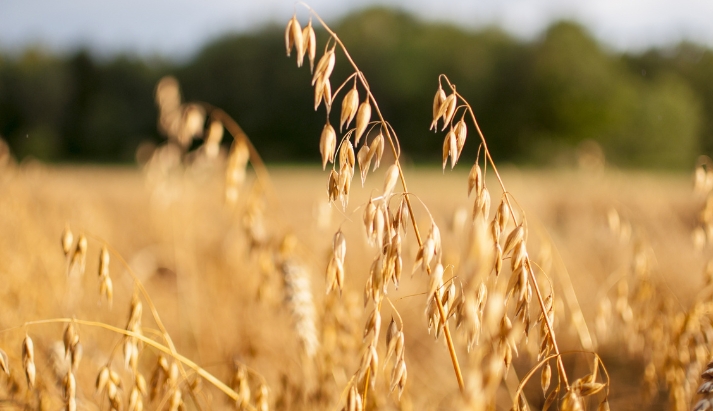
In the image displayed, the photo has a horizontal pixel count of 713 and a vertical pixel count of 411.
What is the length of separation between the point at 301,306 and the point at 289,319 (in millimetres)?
267

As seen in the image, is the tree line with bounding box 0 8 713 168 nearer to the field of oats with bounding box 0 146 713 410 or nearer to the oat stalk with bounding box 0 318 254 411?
the field of oats with bounding box 0 146 713 410

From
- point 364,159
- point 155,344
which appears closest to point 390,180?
point 364,159

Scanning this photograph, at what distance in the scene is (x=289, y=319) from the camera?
147 centimetres

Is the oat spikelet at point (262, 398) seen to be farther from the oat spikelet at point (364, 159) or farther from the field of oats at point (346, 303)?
the oat spikelet at point (364, 159)

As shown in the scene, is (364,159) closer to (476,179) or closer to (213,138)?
(476,179)

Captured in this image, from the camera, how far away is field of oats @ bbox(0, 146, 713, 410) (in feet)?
2.62

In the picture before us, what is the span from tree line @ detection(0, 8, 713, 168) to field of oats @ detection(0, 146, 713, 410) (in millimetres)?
19036

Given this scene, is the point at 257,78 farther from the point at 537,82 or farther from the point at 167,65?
the point at 537,82

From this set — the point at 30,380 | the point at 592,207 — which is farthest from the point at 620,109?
the point at 30,380

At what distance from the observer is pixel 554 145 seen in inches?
957

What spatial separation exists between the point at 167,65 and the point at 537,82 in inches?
919

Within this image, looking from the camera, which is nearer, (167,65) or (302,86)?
(302,86)

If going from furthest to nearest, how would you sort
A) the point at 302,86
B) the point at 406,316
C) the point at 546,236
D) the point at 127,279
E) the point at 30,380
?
the point at 302,86 → the point at 127,279 → the point at 406,316 → the point at 546,236 → the point at 30,380

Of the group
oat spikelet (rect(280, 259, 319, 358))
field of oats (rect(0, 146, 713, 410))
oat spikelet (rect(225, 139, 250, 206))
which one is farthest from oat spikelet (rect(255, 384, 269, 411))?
oat spikelet (rect(225, 139, 250, 206))
